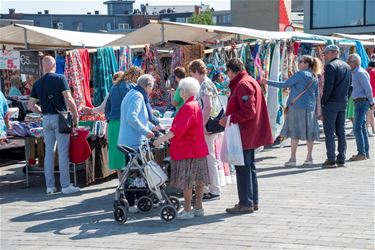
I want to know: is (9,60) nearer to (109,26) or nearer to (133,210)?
(133,210)

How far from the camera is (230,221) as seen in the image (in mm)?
7336

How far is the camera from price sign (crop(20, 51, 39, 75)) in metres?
11.2

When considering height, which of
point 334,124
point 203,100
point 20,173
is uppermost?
point 203,100

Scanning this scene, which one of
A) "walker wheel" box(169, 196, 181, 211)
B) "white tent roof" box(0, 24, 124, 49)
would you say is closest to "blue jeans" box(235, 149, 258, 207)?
"walker wheel" box(169, 196, 181, 211)

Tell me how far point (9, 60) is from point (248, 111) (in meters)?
7.35

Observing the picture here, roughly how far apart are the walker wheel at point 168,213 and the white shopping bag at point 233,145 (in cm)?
86

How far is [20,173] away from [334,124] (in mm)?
5252

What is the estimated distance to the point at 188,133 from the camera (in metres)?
7.33

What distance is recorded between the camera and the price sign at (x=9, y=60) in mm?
13281

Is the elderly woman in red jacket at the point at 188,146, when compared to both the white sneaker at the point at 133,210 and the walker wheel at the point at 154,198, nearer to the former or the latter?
the walker wheel at the point at 154,198

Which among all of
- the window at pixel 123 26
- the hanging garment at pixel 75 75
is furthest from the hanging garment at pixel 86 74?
the window at pixel 123 26

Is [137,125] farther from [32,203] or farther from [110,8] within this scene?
[110,8]

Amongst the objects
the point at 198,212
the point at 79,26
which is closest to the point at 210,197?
the point at 198,212

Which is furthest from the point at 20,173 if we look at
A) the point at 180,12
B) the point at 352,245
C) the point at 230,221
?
the point at 180,12
